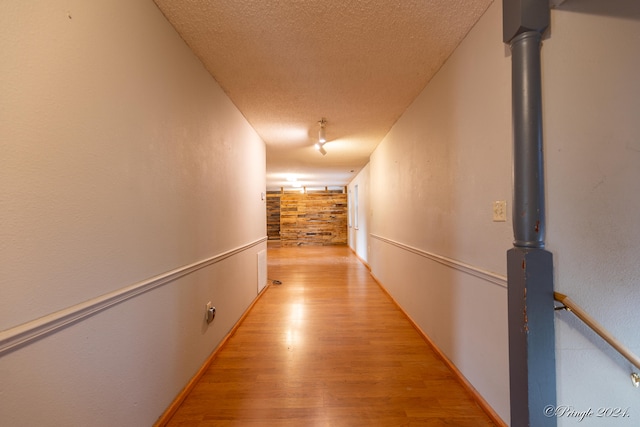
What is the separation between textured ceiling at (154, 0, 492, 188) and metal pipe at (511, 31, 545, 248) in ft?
1.55

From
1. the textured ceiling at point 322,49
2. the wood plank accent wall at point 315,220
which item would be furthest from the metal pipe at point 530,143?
the wood plank accent wall at point 315,220

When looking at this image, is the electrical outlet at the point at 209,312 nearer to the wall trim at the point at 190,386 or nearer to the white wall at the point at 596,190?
the wall trim at the point at 190,386

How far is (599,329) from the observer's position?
101cm

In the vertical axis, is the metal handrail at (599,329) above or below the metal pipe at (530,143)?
below

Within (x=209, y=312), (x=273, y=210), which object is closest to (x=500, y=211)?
(x=209, y=312)

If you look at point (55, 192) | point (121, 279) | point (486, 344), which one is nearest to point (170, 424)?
point (121, 279)

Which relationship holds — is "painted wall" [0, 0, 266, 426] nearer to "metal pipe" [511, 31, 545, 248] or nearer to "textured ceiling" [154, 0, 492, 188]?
"textured ceiling" [154, 0, 492, 188]

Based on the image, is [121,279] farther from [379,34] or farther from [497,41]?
[497,41]

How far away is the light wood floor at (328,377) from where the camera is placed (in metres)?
1.47

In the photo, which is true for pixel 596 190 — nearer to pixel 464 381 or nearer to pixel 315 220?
pixel 464 381

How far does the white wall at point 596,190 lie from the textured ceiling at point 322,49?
57 centimetres

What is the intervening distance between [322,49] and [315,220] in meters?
7.94

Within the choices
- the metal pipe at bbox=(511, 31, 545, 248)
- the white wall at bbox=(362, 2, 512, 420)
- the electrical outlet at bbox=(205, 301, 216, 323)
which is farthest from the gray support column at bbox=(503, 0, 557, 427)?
the electrical outlet at bbox=(205, 301, 216, 323)

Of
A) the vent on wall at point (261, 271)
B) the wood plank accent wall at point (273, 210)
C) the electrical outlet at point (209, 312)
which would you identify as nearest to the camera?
the electrical outlet at point (209, 312)
